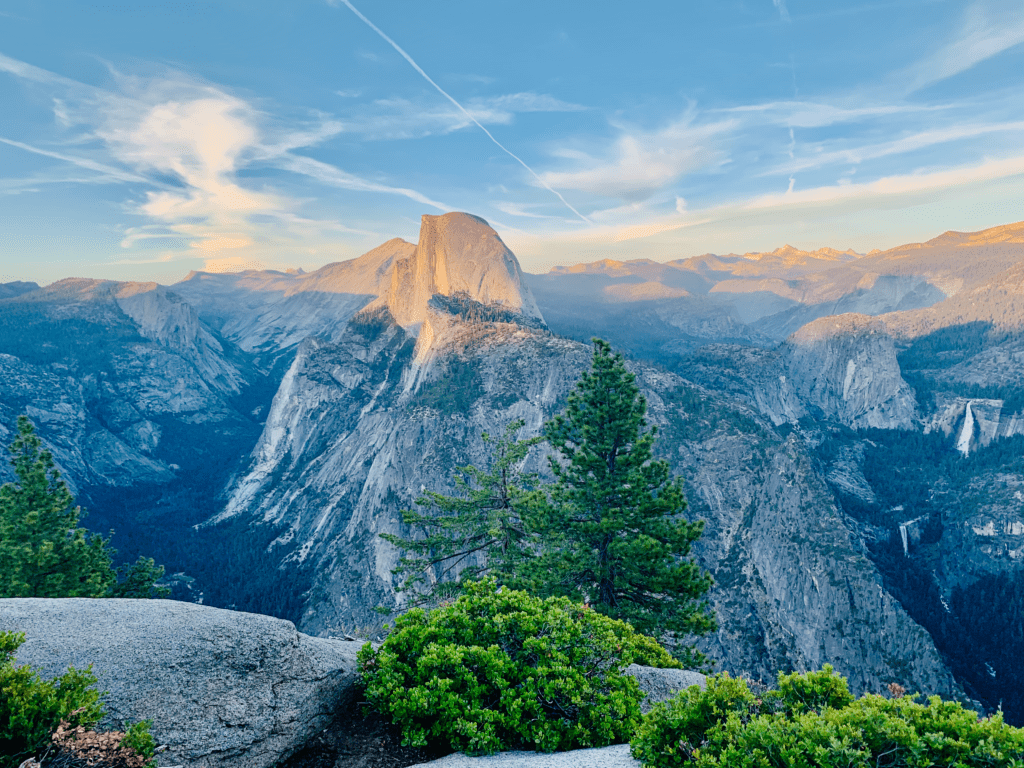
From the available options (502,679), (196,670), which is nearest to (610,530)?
(502,679)

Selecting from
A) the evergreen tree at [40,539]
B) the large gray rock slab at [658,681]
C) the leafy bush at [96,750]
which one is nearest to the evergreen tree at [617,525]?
the large gray rock slab at [658,681]

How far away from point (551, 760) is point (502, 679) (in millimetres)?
2009

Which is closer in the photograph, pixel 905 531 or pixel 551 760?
pixel 551 760

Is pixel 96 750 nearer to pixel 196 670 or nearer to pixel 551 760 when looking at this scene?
pixel 196 670

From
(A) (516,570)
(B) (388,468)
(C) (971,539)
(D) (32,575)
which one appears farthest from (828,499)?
(D) (32,575)

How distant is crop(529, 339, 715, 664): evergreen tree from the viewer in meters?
24.0

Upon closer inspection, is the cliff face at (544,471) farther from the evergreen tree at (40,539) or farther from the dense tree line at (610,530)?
the evergreen tree at (40,539)

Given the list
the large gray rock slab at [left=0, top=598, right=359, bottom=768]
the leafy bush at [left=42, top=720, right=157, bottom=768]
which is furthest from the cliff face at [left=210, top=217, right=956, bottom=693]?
the leafy bush at [left=42, top=720, right=157, bottom=768]

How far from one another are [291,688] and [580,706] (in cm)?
799

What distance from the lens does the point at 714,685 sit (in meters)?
10.4

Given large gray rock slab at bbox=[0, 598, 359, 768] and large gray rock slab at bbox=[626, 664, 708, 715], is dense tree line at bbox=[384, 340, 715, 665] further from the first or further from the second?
large gray rock slab at bbox=[0, 598, 359, 768]

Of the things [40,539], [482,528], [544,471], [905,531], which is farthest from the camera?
[905,531]

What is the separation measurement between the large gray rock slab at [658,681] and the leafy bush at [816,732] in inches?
181

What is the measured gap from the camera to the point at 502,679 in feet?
39.1
